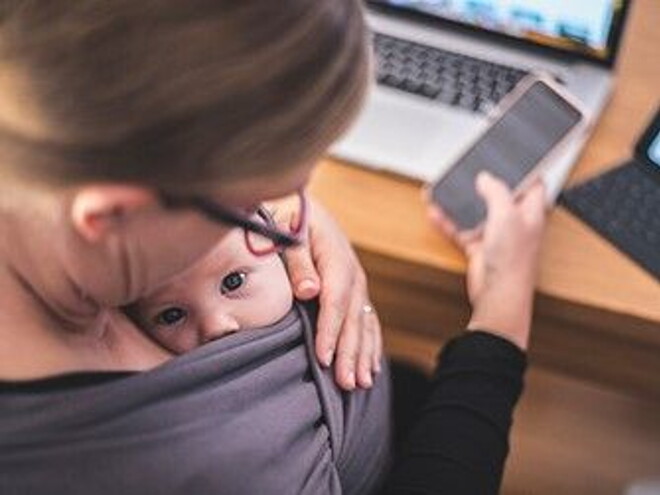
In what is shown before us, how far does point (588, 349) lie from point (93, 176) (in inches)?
24.8

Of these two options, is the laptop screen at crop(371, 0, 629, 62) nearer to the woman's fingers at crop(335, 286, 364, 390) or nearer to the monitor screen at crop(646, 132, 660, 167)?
the monitor screen at crop(646, 132, 660, 167)

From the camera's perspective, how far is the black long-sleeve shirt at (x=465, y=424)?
78 cm

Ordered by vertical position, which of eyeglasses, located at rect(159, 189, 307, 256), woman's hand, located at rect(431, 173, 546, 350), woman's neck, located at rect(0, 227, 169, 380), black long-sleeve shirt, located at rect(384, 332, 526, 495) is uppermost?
eyeglasses, located at rect(159, 189, 307, 256)

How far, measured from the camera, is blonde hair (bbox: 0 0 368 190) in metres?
0.47

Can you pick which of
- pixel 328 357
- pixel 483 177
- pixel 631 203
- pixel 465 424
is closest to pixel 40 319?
pixel 328 357

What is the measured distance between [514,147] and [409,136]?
0.11m

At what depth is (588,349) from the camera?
100 centimetres

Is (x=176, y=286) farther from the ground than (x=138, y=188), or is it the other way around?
(x=138, y=188)

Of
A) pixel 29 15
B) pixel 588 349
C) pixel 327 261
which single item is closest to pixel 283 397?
pixel 327 261

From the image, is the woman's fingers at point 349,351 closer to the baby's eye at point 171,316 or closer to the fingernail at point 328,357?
the fingernail at point 328,357

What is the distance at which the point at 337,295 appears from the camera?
2.68ft

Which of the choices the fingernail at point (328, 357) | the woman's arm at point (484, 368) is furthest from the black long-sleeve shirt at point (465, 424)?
the fingernail at point (328, 357)

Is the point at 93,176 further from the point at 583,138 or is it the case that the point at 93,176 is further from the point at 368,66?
the point at 583,138

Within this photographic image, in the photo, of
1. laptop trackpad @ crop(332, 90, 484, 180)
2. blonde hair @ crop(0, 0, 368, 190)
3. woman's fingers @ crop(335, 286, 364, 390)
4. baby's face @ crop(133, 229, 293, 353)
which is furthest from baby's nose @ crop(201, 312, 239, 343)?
laptop trackpad @ crop(332, 90, 484, 180)
